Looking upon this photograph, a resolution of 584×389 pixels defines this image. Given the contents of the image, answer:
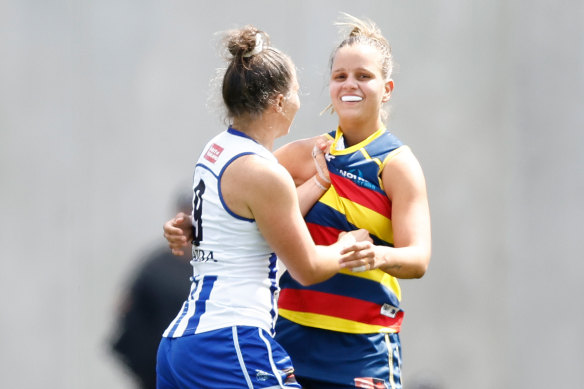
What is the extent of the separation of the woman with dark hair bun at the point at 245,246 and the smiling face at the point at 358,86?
32 cm

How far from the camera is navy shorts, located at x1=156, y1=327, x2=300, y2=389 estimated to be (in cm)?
204

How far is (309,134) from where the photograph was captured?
385 centimetres

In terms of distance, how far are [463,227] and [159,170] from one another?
167 centimetres

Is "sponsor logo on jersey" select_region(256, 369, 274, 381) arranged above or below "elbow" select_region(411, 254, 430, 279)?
below

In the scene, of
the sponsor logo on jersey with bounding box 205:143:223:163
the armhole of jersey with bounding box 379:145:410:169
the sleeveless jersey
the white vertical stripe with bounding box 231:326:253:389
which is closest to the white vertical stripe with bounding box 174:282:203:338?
the sleeveless jersey

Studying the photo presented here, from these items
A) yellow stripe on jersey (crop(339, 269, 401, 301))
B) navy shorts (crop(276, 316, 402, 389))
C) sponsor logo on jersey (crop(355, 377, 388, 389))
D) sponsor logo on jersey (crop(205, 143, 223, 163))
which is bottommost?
sponsor logo on jersey (crop(355, 377, 388, 389))

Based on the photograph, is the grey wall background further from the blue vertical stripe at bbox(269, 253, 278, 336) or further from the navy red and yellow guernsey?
the blue vertical stripe at bbox(269, 253, 278, 336)

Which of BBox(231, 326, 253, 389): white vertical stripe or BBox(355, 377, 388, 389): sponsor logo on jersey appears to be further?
BBox(355, 377, 388, 389): sponsor logo on jersey

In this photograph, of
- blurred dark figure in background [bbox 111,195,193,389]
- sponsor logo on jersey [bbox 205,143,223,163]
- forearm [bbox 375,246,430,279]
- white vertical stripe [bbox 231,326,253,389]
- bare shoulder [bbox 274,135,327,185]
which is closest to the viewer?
white vertical stripe [bbox 231,326,253,389]

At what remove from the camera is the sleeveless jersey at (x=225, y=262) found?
2.10m

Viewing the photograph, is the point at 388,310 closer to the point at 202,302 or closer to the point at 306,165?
the point at 306,165

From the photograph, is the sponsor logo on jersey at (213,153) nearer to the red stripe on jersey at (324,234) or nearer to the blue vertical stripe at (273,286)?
the blue vertical stripe at (273,286)

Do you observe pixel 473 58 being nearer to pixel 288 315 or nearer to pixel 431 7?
pixel 431 7

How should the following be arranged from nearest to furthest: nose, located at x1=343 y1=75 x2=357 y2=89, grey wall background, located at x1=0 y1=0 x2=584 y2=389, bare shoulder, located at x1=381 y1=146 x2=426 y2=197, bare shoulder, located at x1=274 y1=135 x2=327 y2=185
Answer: bare shoulder, located at x1=381 y1=146 x2=426 y2=197 < nose, located at x1=343 y1=75 x2=357 y2=89 < bare shoulder, located at x1=274 y1=135 x2=327 y2=185 < grey wall background, located at x1=0 y1=0 x2=584 y2=389
